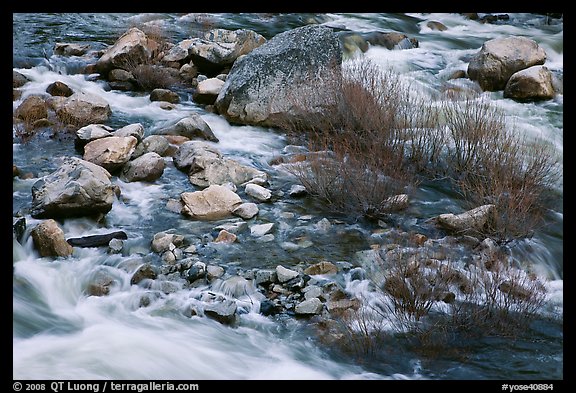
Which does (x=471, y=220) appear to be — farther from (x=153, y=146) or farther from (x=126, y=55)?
(x=126, y=55)

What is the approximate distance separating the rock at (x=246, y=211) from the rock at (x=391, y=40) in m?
9.12

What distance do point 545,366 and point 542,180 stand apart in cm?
349

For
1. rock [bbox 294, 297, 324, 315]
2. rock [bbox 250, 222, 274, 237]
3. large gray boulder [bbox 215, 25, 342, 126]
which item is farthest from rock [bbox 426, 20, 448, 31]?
rock [bbox 294, 297, 324, 315]

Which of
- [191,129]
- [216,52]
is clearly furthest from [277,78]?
[216,52]

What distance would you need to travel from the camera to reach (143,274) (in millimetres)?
7242

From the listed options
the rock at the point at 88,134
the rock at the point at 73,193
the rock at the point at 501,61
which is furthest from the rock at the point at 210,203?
the rock at the point at 501,61

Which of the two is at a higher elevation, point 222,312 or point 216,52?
point 216,52

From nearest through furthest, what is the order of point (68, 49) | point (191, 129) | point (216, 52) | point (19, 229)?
point (19, 229) → point (191, 129) → point (216, 52) → point (68, 49)

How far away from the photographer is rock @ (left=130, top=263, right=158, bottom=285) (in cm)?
720

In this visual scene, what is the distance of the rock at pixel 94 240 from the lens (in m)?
7.80

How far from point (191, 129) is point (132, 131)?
1.03 meters

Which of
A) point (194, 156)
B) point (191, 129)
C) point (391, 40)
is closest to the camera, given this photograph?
point (194, 156)

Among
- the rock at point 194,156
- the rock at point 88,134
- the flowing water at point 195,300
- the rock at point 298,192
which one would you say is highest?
the rock at point 88,134

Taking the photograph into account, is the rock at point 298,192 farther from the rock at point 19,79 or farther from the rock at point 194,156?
the rock at point 19,79
